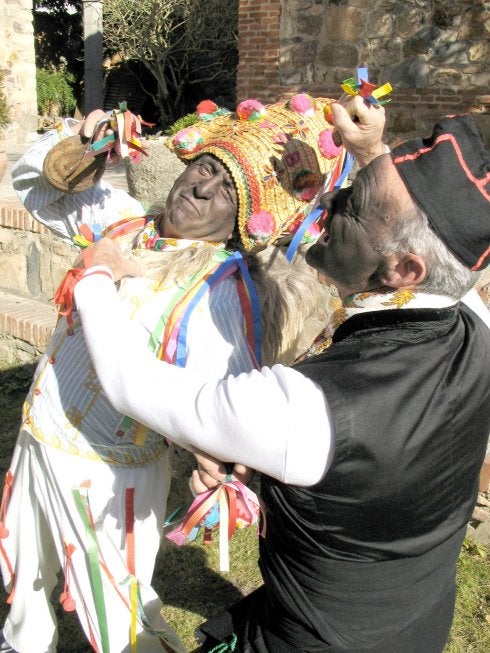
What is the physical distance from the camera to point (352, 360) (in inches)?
48.4

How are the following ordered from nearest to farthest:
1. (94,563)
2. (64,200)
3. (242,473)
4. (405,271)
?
(405,271) → (242,473) → (94,563) → (64,200)

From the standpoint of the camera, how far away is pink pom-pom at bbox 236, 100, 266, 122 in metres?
1.89

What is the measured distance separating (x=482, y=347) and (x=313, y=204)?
77 cm

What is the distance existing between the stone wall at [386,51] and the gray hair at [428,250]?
22.2 feet

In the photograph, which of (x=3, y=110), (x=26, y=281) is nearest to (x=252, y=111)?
(x=26, y=281)

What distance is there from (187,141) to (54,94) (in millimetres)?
19629

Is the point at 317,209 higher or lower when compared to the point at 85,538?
higher

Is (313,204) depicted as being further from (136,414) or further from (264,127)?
(136,414)

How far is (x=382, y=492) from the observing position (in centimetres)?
125

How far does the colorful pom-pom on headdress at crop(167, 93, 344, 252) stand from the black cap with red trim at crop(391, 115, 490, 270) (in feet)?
1.88

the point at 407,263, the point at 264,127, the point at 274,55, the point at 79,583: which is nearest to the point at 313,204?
the point at 264,127

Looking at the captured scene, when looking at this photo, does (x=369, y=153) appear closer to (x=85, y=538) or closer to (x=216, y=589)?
(x=85, y=538)

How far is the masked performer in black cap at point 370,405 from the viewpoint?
1200mm

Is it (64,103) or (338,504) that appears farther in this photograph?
(64,103)
